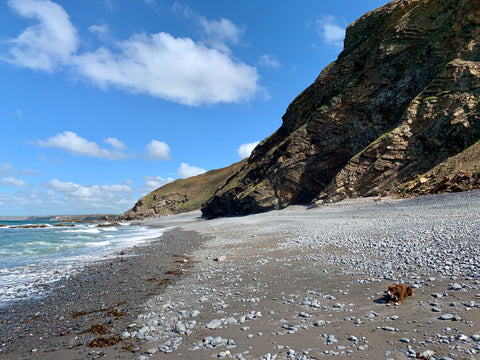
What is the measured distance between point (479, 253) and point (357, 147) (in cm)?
3045

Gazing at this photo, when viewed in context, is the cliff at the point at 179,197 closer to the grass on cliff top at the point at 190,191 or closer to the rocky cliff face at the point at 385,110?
the grass on cliff top at the point at 190,191

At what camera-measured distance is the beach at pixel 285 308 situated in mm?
4348

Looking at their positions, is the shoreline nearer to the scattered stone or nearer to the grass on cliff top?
the scattered stone

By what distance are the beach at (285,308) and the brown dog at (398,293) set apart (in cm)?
11

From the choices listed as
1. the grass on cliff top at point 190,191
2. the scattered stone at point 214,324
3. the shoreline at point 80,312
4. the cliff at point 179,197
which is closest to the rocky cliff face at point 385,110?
the scattered stone at point 214,324

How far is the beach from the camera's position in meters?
4.35

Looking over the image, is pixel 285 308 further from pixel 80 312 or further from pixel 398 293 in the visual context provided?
pixel 80 312

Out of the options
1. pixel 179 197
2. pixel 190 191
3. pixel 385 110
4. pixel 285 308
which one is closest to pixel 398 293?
pixel 285 308

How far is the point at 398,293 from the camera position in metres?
5.43

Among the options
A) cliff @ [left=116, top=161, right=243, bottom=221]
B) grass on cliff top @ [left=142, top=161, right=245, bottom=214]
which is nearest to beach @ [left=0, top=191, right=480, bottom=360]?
grass on cliff top @ [left=142, top=161, right=245, bottom=214]

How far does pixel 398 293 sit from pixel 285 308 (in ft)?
7.80

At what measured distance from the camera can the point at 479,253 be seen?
6980 mm

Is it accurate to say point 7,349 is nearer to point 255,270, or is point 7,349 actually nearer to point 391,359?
point 255,270

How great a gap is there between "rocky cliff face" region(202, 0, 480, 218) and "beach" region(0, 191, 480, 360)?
16.8 m
